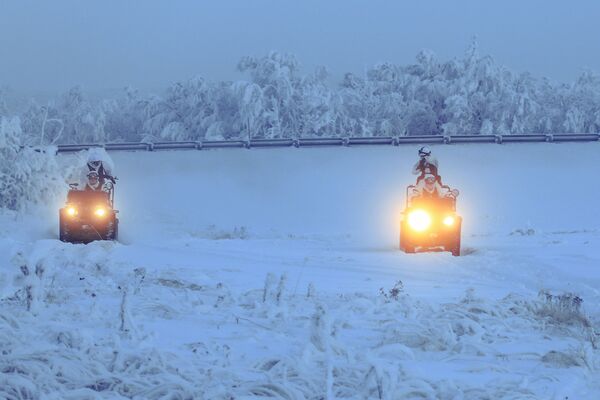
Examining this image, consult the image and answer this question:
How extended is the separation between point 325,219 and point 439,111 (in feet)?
75.4

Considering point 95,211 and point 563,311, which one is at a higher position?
point 95,211

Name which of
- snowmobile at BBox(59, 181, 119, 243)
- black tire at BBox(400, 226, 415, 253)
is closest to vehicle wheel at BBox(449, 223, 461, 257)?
black tire at BBox(400, 226, 415, 253)

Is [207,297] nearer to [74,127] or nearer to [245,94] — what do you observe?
[245,94]

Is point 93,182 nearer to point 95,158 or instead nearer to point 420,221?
point 95,158

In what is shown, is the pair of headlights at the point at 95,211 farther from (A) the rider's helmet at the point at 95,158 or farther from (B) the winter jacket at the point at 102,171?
(A) the rider's helmet at the point at 95,158

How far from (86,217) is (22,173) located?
11.0 m

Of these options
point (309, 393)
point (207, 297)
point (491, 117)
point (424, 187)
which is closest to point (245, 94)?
point (491, 117)

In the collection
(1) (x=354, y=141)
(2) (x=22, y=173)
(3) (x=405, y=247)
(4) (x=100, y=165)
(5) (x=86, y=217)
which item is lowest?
(3) (x=405, y=247)

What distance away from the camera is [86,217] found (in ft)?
66.5

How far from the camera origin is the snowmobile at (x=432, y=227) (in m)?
17.0

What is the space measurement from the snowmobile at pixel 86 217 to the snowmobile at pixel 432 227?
830 cm

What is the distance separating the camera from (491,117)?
51.2 metres

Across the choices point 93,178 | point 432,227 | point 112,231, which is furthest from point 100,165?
point 432,227

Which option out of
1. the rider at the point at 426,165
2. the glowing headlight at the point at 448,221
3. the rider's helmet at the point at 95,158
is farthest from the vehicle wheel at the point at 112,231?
the glowing headlight at the point at 448,221
